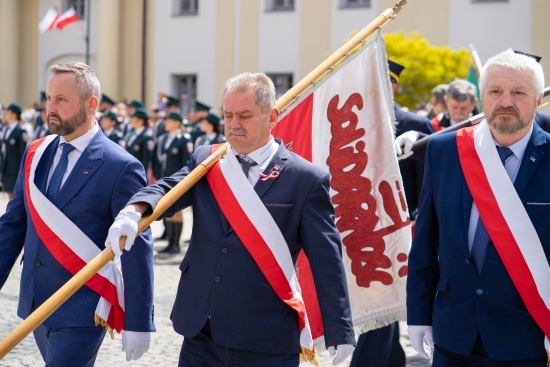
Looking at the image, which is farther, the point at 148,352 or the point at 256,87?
the point at 148,352

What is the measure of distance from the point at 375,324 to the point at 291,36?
24.9 meters

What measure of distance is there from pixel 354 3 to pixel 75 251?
2527cm

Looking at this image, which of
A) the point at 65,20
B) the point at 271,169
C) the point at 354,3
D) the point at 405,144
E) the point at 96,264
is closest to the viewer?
the point at 96,264

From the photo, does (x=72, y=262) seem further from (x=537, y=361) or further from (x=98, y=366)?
(x=98, y=366)

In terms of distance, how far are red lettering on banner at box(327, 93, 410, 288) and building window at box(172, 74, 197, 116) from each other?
87.3 feet

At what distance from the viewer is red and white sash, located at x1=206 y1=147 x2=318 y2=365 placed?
Answer: 3904 mm

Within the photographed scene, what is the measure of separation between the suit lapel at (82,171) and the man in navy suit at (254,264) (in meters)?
0.58

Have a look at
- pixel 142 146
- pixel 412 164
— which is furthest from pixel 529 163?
pixel 142 146

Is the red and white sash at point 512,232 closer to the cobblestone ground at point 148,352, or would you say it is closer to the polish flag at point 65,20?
the cobblestone ground at point 148,352

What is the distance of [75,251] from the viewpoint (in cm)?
438

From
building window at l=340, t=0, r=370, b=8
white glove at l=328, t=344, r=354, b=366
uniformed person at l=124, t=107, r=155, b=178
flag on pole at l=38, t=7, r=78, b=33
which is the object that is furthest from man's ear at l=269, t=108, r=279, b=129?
flag on pole at l=38, t=7, r=78, b=33

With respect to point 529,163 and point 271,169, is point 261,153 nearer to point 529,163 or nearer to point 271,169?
point 271,169

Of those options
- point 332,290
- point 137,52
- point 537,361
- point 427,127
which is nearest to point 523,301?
point 537,361

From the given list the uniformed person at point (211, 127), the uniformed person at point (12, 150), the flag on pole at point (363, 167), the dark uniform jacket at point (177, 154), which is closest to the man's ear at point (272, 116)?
the flag on pole at point (363, 167)
